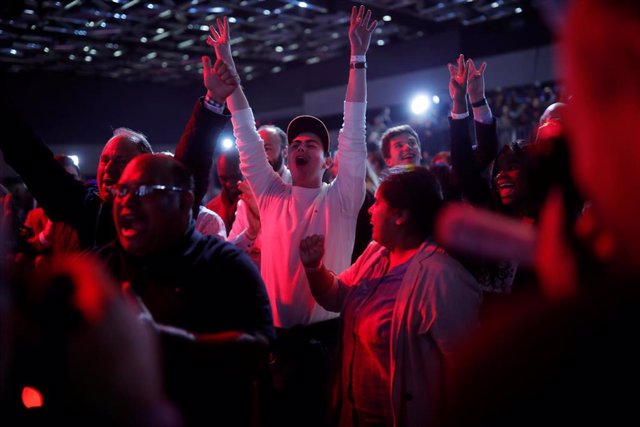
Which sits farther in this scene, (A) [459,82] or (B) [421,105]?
(B) [421,105]

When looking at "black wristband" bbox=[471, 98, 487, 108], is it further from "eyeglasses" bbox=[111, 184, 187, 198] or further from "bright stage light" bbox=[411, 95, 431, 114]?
"bright stage light" bbox=[411, 95, 431, 114]

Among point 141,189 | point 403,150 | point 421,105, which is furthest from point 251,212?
point 421,105

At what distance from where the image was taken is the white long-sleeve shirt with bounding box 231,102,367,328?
2848 mm

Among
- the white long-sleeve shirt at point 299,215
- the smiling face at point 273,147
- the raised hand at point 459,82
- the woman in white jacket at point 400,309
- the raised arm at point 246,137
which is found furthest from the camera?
the smiling face at point 273,147

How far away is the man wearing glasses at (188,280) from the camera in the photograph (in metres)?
1.69

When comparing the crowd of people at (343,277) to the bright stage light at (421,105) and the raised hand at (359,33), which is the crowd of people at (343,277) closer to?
the raised hand at (359,33)

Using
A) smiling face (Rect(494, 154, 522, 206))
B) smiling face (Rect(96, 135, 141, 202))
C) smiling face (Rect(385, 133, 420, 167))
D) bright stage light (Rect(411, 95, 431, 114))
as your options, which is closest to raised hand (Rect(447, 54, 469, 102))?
smiling face (Rect(494, 154, 522, 206))

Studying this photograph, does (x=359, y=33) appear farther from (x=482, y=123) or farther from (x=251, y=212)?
(x=251, y=212)

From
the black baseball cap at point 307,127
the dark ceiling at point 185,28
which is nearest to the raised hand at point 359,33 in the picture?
the black baseball cap at point 307,127

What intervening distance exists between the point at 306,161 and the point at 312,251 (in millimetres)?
817

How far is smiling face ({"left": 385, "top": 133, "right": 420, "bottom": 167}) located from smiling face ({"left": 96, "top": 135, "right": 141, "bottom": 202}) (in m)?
2.29

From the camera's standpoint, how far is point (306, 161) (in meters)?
3.09

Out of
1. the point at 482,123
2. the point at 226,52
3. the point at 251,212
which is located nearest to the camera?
the point at 226,52

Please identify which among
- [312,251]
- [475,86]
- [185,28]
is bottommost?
[312,251]
